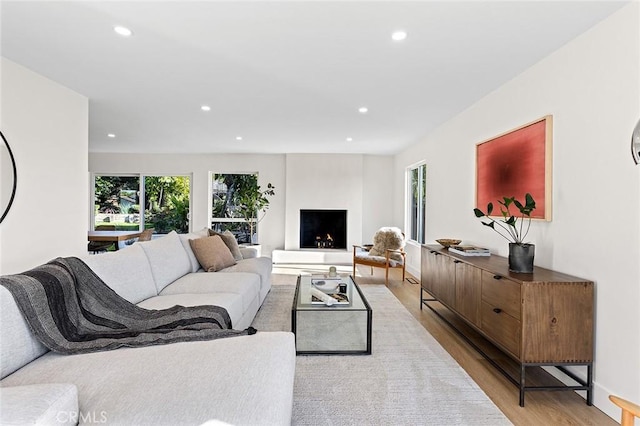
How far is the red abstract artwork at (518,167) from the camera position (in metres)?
2.55

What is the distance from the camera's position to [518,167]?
289cm

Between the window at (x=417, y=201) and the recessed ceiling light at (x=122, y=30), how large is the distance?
4569mm

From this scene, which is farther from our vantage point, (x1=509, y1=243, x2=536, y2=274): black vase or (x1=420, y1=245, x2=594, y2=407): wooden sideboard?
(x1=509, y1=243, x2=536, y2=274): black vase

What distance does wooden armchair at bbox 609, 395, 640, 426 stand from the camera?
110cm

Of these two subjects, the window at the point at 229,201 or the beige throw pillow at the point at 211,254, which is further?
the window at the point at 229,201

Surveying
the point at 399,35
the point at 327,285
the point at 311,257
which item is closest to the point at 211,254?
the point at 327,285

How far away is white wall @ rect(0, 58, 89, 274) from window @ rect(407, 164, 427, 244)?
187 inches

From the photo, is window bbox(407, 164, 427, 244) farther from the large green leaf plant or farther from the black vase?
the black vase

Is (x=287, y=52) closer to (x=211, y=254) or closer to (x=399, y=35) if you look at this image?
(x=399, y=35)

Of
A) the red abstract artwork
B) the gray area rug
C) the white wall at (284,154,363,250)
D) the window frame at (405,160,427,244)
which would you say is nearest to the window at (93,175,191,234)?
the white wall at (284,154,363,250)

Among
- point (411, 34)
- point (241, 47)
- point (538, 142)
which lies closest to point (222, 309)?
point (241, 47)

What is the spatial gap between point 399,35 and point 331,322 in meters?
2.60

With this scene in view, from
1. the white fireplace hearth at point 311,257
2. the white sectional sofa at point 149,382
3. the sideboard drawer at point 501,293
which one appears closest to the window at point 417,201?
the white fireplace hearth at point 311,257

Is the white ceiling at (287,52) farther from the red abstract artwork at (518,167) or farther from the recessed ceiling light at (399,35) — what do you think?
the red abstract artwork at (518,167)
